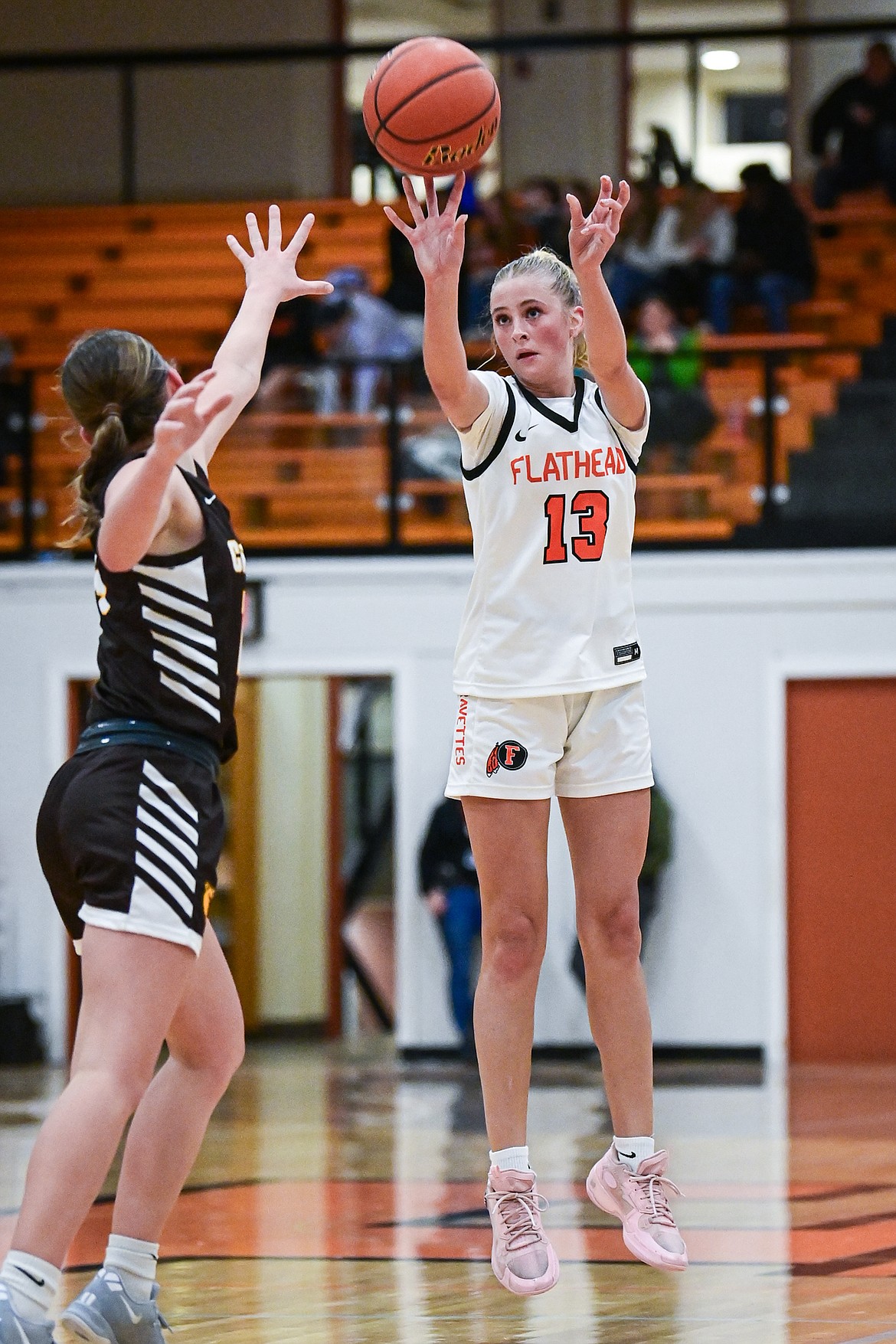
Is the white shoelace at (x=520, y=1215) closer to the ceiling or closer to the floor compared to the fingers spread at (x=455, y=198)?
closer to the floor

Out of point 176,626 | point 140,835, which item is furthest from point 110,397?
point 140,835

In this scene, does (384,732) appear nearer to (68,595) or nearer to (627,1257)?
(68,595)

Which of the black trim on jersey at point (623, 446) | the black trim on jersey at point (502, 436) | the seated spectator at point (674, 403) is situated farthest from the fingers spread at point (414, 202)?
the seated spectator at point (674, 403)

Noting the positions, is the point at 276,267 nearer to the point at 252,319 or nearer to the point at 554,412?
the point at 252,319

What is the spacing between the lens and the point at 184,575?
11.3 ft

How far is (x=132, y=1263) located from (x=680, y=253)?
31.6 feet

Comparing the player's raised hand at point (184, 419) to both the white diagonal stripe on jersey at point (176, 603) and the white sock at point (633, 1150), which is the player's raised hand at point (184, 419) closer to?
the white diagonal stripe on jersey at point (176, 603)

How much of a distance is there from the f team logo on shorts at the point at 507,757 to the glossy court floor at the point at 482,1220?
1.16 metres

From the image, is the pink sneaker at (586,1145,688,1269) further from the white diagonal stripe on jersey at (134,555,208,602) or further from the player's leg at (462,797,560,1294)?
the white diagonal stripe on jersey at (134,555,208,602)

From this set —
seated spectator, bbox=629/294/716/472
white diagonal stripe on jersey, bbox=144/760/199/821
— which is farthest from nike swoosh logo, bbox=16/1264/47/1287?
seated spectator, bbox=629/294/716/472

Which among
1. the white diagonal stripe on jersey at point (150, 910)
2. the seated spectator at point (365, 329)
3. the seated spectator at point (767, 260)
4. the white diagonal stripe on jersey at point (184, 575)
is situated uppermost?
the seated spectator at point (767, 260)

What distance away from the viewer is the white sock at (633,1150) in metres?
4.06

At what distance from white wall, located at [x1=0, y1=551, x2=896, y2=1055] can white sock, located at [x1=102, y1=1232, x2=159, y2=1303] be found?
6861 mm

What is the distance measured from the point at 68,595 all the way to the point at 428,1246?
6.48 m
